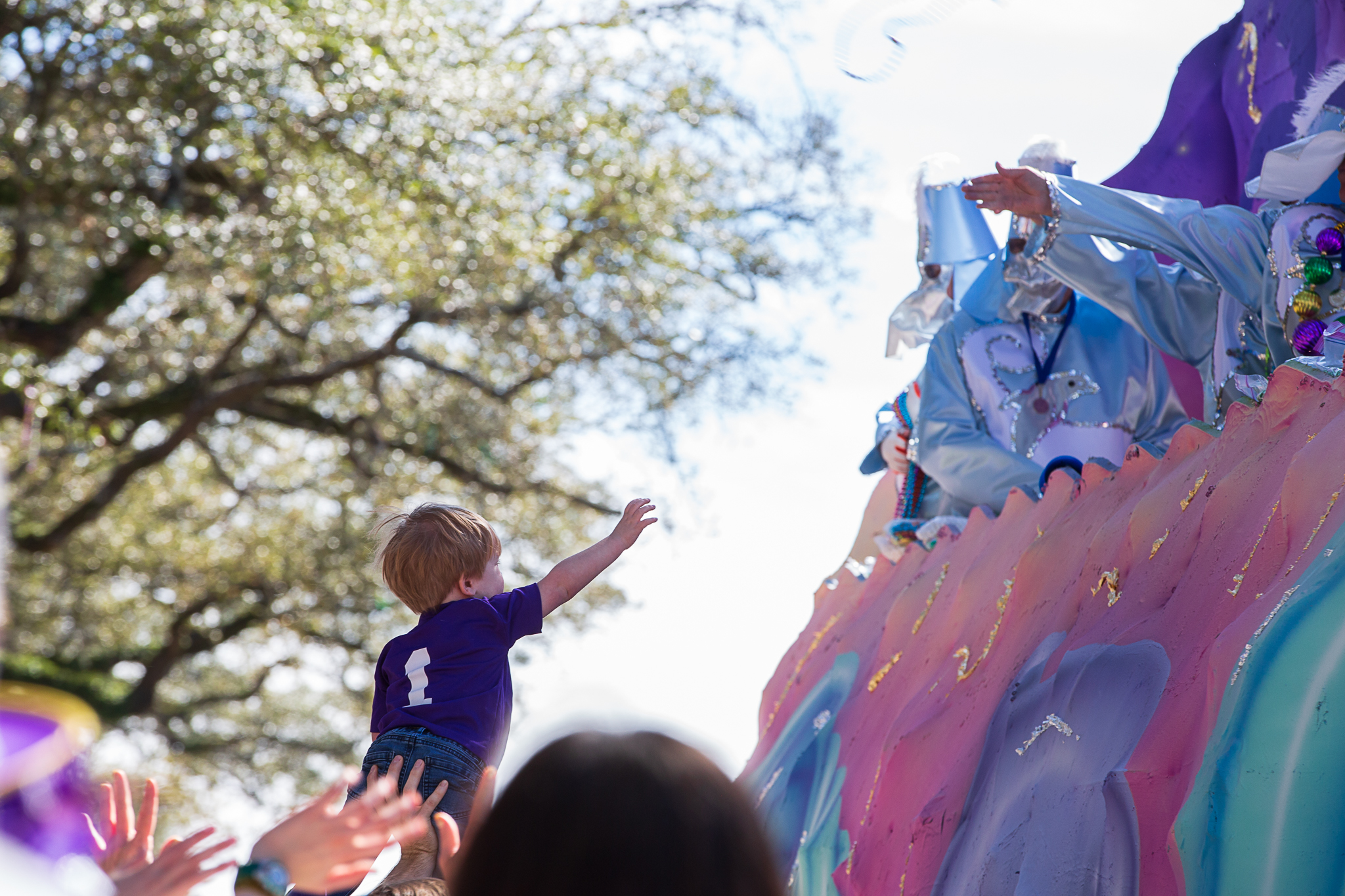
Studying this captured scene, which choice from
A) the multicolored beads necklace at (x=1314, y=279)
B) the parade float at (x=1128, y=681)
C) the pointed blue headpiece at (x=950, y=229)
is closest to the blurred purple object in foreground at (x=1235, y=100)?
the parade float at (x=1128, y=681)

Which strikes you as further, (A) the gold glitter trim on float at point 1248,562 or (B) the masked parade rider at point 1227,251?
(B) the masked parade rider at point 1227,251

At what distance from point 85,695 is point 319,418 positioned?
10.4 feet

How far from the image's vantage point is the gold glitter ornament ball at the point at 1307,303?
8.21ft

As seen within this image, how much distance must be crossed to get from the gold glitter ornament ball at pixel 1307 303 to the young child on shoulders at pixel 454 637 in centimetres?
127

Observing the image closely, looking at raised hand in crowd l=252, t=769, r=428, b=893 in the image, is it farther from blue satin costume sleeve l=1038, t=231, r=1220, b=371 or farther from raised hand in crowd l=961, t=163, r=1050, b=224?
blue satin costume sleeve l=1038, t=231, r=1220, b=371

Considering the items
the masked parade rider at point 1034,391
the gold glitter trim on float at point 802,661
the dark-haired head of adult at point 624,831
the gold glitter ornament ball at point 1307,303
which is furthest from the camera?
the gold glitter trim on float at point 802,661

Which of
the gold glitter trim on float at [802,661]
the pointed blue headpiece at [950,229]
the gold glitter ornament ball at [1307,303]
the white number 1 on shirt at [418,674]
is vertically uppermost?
the pointed blue headpiece at [950,229]

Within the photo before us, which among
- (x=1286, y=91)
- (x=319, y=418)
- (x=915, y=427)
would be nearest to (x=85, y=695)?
(x=319, y=418)

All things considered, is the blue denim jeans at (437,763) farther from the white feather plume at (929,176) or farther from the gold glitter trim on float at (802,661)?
the white feather plume at (929,176)

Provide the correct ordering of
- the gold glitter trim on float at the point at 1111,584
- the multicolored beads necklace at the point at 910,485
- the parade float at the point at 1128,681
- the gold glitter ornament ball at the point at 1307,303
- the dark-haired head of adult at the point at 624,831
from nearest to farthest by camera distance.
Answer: the dark-haired head of adult at the point at 624,831, the parade float at the point at 1128,681, the gold glitter trim on float at the point at 1111,584, the gold glitter ornament ball at the point at 1307,303, the multicolored beads necklace at the point at 910,485

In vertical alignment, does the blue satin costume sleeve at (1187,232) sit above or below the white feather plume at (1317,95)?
A: below

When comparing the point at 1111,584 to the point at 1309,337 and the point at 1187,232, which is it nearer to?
the point at 1309,337

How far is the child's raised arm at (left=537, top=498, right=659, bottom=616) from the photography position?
2.54 meters

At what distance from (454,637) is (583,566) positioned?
0.88ft
